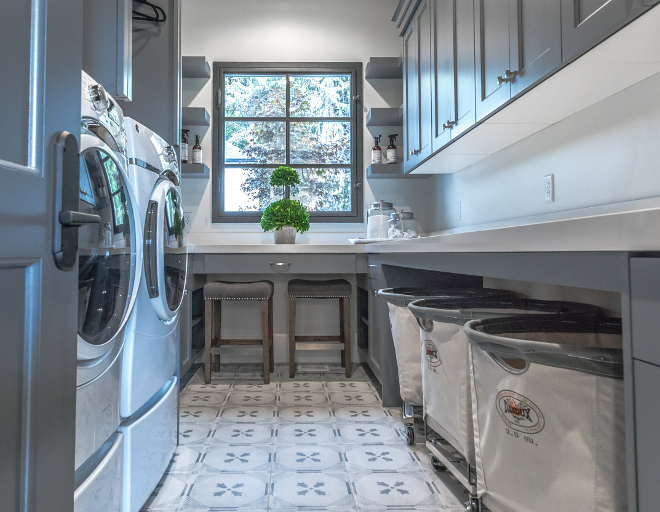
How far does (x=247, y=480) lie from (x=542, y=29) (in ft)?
5.44

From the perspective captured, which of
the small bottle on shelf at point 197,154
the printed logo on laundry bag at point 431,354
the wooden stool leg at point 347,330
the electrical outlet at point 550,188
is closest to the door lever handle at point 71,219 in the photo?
the printed logo on laundry bag at point 431,354

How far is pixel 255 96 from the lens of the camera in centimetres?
355

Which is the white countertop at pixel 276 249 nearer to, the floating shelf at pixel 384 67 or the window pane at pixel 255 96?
the window pane at pixel 255 96

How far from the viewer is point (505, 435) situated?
0.81 meters

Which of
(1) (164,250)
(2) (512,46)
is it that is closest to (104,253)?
(1) (164,250)

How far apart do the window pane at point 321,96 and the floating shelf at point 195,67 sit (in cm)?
64

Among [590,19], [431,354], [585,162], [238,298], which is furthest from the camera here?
[238,298]

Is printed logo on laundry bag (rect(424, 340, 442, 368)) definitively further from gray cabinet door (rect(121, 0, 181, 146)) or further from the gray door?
gray cabinet door (rect(121, 0, 181, 146))

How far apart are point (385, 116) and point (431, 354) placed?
2.31m

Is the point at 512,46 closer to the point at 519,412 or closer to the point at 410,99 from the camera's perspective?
the point at 519,412

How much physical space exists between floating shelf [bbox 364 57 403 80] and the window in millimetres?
209

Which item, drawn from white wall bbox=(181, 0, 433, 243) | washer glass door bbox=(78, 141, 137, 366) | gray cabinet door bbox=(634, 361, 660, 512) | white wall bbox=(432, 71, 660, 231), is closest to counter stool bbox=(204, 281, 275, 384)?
white wall bbox=(181, 0, 433, 243)

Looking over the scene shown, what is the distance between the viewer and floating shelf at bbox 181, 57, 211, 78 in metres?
3.17

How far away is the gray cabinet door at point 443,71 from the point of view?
83.9 inches
